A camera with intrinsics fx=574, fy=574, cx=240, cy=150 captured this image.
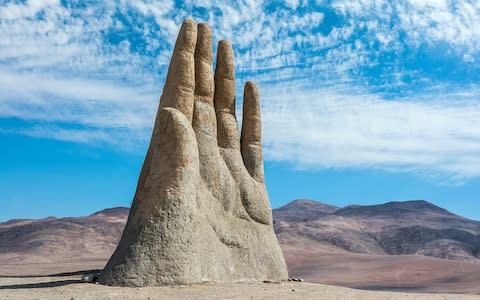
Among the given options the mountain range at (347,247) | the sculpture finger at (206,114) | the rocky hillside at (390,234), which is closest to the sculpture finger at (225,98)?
the sculpture finger at (206,114)

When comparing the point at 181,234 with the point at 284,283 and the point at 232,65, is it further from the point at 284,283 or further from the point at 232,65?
the point at 232,65

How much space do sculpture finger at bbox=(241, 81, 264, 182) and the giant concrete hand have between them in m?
0.03

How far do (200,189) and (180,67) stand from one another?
3.65 metres

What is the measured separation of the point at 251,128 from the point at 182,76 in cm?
369

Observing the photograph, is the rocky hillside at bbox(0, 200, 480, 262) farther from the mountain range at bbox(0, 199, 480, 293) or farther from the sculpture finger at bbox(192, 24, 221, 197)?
the sculpture finger at bbox(192, 24, 221, 197)

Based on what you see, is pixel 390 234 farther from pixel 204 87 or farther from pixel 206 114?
pixel 206 114

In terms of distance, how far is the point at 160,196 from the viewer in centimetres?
1399

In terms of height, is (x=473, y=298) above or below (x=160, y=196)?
below

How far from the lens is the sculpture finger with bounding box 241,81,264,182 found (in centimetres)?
1891

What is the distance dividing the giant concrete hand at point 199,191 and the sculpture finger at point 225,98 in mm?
32

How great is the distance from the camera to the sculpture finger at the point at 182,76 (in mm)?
16531

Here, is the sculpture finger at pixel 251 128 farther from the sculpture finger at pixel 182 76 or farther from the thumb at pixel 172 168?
the thumb at pixel 172 168

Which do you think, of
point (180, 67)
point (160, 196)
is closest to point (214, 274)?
point (160, 196)

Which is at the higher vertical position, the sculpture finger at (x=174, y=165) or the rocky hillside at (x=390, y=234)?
the rocky hillside at (x=390, y=234)
